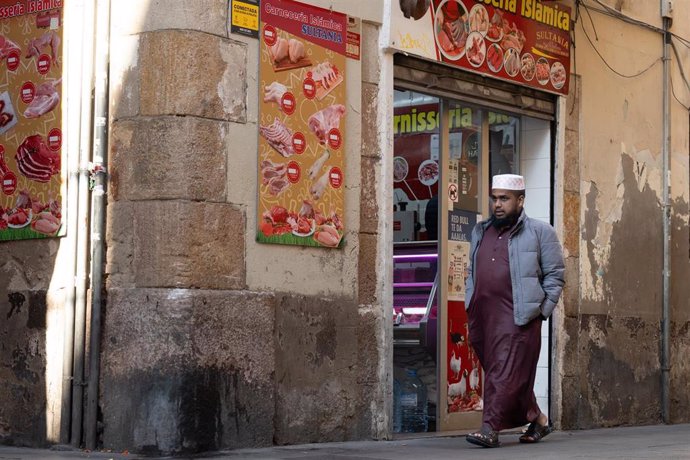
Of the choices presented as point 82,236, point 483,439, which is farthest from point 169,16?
point 483,439

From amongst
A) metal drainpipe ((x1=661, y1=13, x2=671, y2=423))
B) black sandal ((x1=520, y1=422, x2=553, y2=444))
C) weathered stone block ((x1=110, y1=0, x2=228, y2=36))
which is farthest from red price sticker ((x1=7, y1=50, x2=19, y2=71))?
metal drainpipe ((x1=661, y1=13, x2=671, y2=423))

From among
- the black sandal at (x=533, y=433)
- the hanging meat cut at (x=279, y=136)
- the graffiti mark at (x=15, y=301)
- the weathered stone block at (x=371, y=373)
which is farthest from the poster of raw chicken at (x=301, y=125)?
the black sandal at (x=533, y=433)

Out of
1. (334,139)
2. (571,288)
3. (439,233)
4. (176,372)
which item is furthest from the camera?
(571,288)

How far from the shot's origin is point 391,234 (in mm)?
9461

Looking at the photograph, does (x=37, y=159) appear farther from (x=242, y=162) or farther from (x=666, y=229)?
(x=666, y=229)

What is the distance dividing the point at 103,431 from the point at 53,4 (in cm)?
272

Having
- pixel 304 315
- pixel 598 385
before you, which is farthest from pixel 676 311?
pixel 304 315

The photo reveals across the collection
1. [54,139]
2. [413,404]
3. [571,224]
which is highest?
[54,139]

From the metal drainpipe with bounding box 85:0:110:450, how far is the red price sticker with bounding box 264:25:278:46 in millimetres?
1002

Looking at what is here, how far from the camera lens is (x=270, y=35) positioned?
8539 millimetres

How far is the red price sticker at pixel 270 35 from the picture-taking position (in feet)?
27.9

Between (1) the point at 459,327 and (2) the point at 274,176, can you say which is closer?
(2) the point at 274,176

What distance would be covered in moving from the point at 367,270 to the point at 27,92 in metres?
2.60

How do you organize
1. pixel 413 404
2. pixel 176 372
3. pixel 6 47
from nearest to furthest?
pixel 176 372 → pixel 6 47 → pixel 413 404
